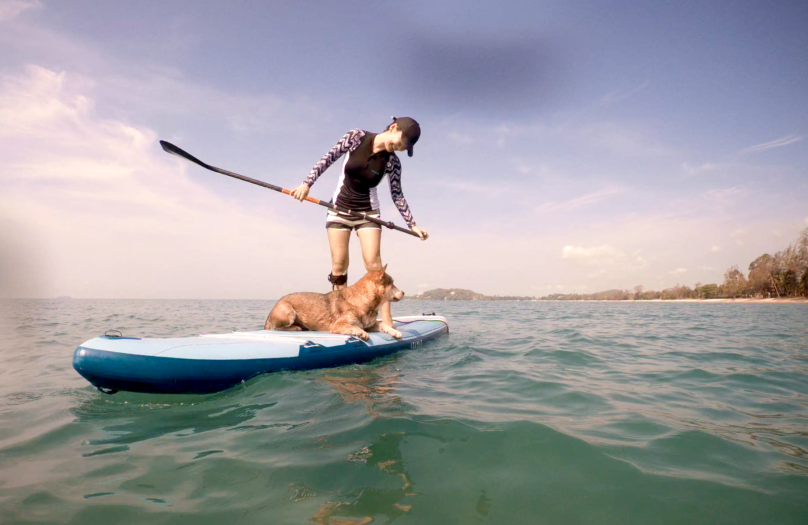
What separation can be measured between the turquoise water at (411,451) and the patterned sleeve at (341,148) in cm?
336

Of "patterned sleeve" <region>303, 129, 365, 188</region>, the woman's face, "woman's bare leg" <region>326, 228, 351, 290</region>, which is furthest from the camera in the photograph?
"woman's bare leg" <region>326, 228, 351, 290</region>

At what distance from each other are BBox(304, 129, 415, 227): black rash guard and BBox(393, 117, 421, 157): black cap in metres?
0.63

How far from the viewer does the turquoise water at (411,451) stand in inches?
76.5

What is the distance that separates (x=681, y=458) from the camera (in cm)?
258

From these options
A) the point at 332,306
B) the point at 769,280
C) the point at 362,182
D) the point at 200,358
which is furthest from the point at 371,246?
the point at 769,280

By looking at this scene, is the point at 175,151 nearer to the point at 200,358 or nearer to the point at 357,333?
the point at 200,358

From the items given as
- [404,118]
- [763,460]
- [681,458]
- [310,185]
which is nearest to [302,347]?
[310,185]

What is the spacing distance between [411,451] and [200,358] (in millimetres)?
2899

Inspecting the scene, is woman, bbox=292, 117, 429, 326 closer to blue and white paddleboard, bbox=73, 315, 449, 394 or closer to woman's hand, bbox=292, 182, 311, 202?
woman's hand, bbox=292, 182, 311, 202

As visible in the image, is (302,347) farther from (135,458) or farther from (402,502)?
(402,502)

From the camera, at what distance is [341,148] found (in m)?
6.29

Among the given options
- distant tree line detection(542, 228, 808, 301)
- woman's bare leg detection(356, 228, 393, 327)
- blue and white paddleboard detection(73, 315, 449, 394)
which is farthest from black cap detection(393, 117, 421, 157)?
distant tree line detection(542, 228, 808, 301)

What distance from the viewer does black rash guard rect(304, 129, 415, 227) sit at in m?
6.27

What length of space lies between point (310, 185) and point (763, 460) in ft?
19.8
